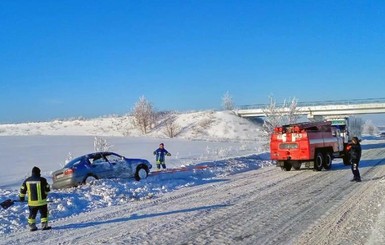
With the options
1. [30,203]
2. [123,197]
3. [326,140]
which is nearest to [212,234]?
[30,203]

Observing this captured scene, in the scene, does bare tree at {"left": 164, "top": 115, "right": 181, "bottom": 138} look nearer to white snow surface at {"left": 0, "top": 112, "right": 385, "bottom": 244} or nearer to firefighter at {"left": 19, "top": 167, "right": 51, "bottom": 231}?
white snow surface at {"left": 0, "top": 112, "right": 385, "bottom": 244}

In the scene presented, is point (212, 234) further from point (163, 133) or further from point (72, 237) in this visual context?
point (163, 133)

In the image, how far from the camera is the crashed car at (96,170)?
16.5 m

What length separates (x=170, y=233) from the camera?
8.52m

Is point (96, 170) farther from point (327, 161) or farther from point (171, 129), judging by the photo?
point (171, 129)

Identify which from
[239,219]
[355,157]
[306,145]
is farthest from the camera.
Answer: [306,145]

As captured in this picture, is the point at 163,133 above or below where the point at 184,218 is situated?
above

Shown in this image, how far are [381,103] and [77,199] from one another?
61.3 metres

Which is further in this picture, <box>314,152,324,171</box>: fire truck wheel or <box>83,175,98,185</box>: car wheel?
<box>314,152,324,171</box>: fire truck wheel

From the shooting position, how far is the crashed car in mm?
16469

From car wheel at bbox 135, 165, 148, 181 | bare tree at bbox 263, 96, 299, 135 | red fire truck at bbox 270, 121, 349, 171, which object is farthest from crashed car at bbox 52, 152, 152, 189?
bare tree at bbox 263, 96, 299, 135

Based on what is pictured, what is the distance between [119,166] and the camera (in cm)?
1820

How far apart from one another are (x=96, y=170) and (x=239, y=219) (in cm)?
918

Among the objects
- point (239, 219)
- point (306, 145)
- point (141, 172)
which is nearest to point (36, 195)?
point (239, 219)
